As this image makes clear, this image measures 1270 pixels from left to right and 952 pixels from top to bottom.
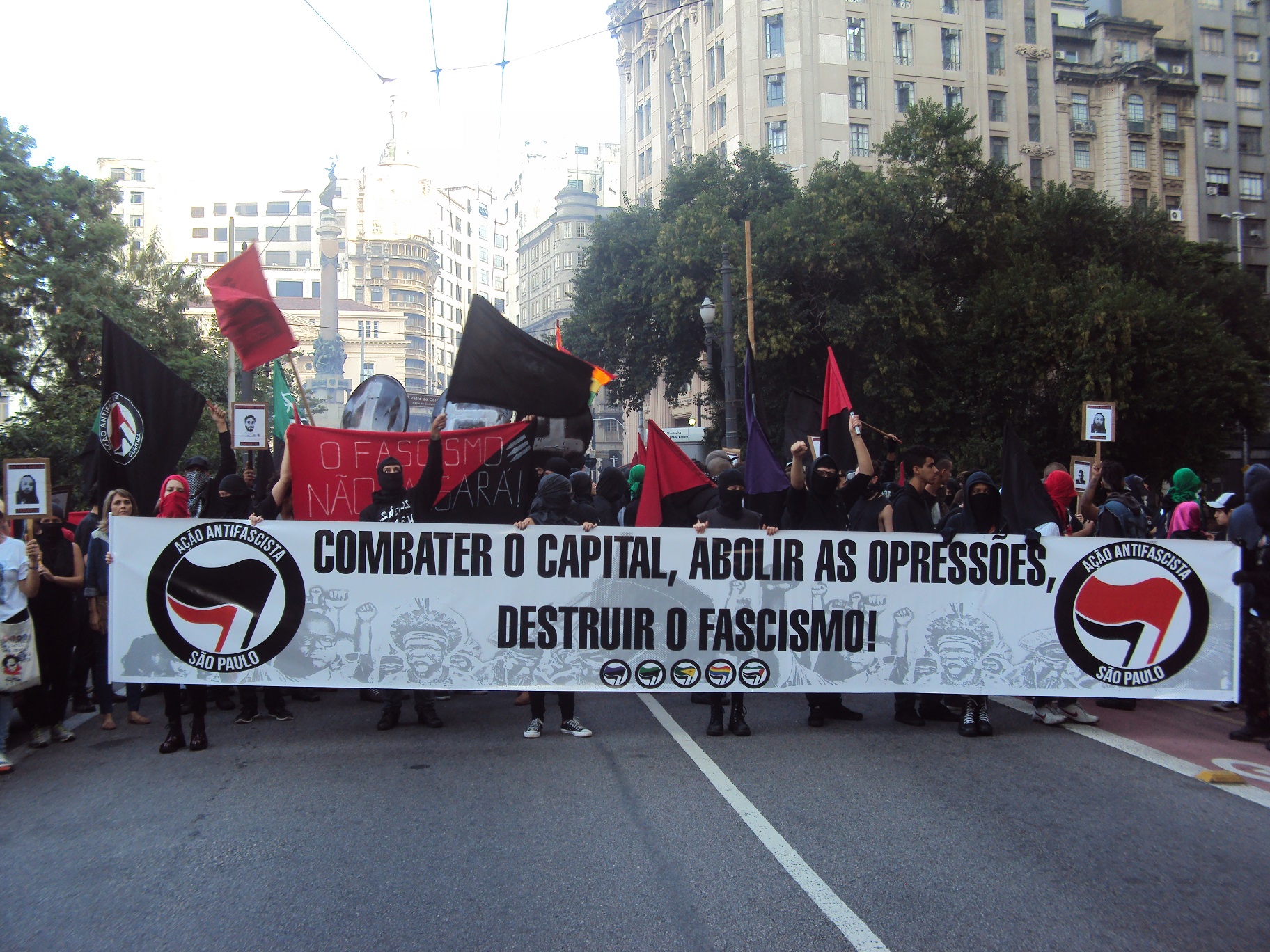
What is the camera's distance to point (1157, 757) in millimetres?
6605

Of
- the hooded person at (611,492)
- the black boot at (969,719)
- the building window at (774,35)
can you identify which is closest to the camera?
the black boot at (969,719)

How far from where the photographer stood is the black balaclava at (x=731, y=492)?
24.0 feet

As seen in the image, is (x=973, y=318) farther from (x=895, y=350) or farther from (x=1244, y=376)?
(x=1244, y=376)

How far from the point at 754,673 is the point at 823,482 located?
4.88 ft

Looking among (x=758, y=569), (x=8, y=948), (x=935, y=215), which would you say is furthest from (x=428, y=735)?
(x=935, y=215)

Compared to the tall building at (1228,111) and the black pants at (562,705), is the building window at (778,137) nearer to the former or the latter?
the tall building at (1228,111)

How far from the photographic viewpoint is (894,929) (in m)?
3.97

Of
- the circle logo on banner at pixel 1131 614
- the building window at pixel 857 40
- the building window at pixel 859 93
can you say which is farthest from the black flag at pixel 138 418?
the building window at pixel 857 40

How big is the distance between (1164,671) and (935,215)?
25391 millimetres

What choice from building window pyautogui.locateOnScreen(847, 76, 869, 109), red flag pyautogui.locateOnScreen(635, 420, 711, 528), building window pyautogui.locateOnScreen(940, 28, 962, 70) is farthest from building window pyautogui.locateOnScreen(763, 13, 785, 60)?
red flag pyautogui.locateOnScreen(635, 420, 711, 528)

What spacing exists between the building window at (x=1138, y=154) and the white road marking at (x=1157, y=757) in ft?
196

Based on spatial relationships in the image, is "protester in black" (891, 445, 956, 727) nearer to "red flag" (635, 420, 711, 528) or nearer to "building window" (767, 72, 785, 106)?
"red flag" (635, 420, 711, 528)

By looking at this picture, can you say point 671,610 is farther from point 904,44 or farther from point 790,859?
point 904,44

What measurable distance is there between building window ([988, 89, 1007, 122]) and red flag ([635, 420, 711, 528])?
170ft
